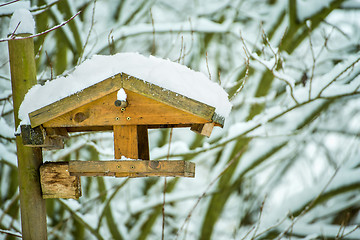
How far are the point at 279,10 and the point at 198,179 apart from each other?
14.3 ft

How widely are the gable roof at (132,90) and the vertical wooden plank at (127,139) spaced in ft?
0.72

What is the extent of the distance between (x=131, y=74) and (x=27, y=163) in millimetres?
738

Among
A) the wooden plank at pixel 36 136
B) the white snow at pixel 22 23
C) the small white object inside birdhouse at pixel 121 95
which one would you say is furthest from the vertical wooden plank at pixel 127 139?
the white snow at pixel 22 23

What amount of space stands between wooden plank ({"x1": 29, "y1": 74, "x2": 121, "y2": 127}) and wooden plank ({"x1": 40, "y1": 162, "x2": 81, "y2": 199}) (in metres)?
0.26

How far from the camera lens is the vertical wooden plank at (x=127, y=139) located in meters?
2.01

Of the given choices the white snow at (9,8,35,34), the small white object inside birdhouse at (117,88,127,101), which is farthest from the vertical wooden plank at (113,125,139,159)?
the white snow at (9,8,35,34)

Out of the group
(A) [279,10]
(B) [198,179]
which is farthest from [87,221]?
(B) [198,179]

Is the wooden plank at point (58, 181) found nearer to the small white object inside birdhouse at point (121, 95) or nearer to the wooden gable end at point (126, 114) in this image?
the wooden gable end at point (126, 114)

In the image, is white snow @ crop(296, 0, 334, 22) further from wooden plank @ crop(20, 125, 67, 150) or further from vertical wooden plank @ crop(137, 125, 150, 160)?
wooden plank @ crop(20, 125, 67, 150)

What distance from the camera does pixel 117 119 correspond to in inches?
77.5

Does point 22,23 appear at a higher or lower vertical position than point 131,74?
higher

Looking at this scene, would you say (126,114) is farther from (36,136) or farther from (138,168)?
(36,136)

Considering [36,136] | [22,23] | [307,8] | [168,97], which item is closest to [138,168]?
[168,97]

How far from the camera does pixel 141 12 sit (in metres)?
5.02
